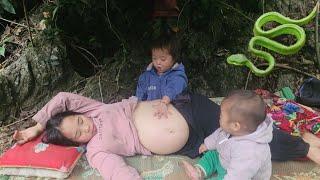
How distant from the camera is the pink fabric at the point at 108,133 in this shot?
3.06m

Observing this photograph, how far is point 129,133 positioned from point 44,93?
54.4 inches

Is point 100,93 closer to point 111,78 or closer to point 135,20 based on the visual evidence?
point 111,78

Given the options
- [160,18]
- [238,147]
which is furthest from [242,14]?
[238,147]

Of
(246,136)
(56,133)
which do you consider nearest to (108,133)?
(56,133)

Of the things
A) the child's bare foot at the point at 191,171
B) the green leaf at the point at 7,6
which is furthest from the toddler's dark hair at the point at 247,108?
the green leaf at the point at 7,6

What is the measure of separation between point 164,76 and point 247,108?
1.08 m

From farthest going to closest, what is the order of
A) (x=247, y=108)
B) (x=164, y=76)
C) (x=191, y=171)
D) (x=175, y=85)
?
(x=164, y=76), (x=175, y=85), (x=191, y=171), (x=247, y=108)

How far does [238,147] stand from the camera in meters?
2.80

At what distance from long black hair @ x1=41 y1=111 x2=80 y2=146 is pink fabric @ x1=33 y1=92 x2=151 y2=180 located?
0.13 metres

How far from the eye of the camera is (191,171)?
10.2 feet

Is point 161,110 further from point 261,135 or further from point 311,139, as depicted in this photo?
point 311,139

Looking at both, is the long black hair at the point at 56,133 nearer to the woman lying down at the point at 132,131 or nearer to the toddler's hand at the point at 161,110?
the woman lying down at the point at 132,131

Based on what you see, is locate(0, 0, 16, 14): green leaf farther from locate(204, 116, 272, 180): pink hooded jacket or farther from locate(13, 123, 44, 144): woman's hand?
locate(204, 116, 272, 180): pink hooded jacket

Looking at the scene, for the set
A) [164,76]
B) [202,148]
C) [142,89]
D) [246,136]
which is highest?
[164,76]
